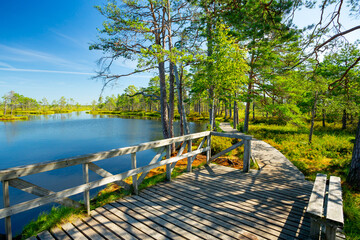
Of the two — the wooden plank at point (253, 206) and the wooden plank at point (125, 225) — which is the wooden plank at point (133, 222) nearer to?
the wooden plank at point (125, 225)

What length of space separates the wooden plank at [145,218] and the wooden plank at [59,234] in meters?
1.02

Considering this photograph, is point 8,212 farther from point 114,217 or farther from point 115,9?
→ point 115,9

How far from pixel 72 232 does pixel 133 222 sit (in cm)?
102

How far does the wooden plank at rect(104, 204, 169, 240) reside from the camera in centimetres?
287

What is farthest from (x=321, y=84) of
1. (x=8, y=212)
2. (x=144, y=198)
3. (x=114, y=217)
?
(x=8, y=212)

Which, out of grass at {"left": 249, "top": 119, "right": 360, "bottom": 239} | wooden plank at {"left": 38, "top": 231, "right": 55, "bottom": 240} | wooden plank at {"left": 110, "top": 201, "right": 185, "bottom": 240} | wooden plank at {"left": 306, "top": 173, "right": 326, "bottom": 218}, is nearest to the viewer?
wooden plank at {"left": 306, "top": 173, "right": 326, "bottom": 218}

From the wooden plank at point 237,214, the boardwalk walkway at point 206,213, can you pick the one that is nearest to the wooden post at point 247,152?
the boardwalk walkway at point 206,213

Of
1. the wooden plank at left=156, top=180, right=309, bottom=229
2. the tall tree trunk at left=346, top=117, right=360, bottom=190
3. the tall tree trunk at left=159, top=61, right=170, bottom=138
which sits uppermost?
the tall tree trunk at left=159, top=61, right=170, bottom=138

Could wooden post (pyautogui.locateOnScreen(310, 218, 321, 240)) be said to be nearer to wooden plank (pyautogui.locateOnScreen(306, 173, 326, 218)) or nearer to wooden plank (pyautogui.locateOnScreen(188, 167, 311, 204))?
wooden plank (pyautogui.locateOnScreen(306, 173, 326, 218))

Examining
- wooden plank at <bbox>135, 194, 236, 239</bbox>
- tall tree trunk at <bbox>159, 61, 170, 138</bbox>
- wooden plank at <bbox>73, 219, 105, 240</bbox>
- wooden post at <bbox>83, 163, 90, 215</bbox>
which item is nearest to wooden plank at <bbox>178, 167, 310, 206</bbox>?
wooden plank at <bbox>135, 194, 236, 239</bbox>

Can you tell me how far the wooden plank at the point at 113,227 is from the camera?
Answer: 2832mm

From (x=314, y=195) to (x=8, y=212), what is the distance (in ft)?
16.0

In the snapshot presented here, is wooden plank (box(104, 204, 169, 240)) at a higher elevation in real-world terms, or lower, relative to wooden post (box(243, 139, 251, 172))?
lower

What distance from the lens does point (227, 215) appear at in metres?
3.43
